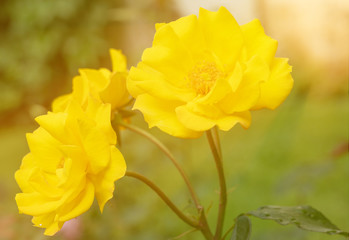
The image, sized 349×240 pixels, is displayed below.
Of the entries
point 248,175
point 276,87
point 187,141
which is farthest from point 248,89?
point 248,175

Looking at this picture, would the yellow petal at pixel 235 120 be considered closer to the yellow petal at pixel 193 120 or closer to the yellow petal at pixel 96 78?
the yellow petal at pixel 193 120

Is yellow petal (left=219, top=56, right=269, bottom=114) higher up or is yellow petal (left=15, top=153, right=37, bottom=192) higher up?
yellow petal (left=219, top=56, right=269, bottom=114)

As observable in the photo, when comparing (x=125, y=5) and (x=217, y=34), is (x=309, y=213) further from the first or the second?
(x=125, y=5)

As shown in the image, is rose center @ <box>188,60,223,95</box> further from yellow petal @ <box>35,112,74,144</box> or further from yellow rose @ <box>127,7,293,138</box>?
yellow petal @ <box>35,112,74,144</box>

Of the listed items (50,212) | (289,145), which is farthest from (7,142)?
(50,212)

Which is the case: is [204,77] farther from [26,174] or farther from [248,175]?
[248,175]

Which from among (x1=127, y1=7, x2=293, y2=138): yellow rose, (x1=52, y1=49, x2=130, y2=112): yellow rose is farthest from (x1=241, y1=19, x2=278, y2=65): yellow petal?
(x1=52, y1=49, x2=130, y2=112): yellow rose
